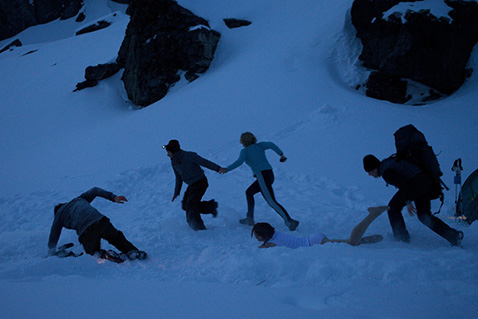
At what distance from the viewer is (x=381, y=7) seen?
1362 cm

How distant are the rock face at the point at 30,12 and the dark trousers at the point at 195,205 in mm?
59174

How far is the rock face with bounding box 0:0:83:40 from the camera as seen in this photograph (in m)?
52.5

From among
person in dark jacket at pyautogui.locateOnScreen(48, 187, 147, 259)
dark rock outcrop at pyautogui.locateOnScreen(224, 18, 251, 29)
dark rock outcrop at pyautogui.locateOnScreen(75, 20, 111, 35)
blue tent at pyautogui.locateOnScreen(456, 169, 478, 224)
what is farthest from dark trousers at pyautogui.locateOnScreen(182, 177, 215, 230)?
dark rock outcrop at pyautogui.locateOnScreen(75, 20, 111, 35)

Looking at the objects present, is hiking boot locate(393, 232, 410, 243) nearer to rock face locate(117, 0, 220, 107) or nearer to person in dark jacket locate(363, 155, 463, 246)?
person in dark jacket locate(363, 155, 463, 246)

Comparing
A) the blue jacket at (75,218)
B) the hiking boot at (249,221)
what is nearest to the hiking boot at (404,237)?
the hiking boot at (249,221)

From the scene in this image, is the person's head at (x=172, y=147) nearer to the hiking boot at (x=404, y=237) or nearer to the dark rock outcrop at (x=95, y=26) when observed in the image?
the hiking boot at (x=404, y=237)

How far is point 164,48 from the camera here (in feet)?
62.5

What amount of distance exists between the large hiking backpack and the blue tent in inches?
50.9

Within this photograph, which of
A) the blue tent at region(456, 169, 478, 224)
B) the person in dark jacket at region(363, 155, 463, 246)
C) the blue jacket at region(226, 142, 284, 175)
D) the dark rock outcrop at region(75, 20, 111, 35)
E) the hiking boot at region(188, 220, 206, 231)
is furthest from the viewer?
the dark rock outcrop at region(75, 20, 111, 35)

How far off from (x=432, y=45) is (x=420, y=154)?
10.8 m

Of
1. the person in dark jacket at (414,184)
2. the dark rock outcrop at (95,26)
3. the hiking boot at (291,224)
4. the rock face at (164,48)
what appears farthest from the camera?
the dark rock outcrop at (95,26)

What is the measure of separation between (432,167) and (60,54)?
34.7 metres

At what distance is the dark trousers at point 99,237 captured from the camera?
4215 millimetres

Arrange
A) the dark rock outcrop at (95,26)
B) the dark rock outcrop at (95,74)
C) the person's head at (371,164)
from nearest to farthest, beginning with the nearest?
1. the person's head at (371,164)
2. the dark rock outcrop at (95,74)
3. the dark rock outcrop at (95,26)
